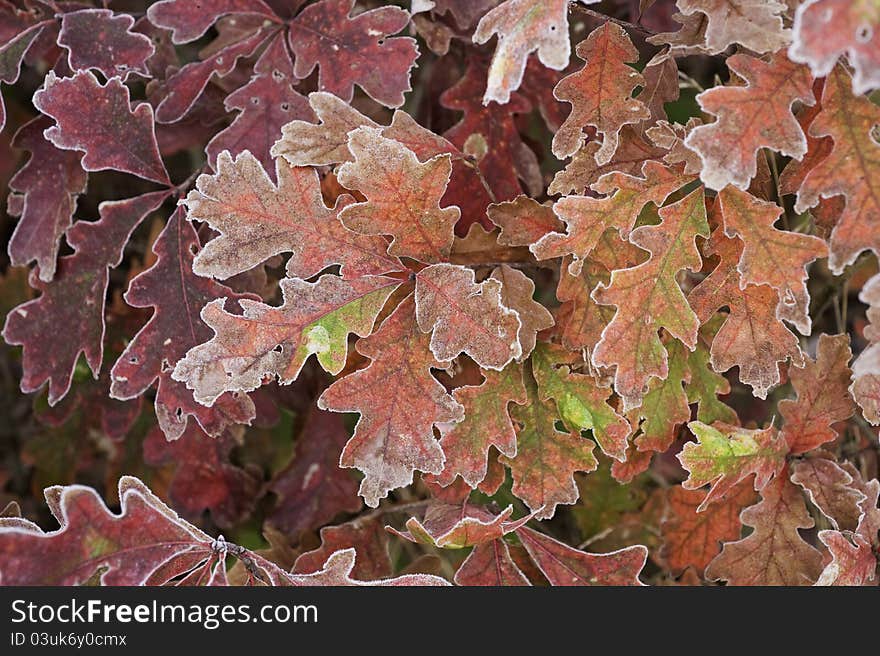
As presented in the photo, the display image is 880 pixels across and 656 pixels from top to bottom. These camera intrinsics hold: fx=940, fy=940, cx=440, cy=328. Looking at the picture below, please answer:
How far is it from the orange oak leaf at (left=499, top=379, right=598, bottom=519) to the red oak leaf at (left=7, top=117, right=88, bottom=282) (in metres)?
0.64

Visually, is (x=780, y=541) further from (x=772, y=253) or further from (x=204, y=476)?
(x=204, y=476)

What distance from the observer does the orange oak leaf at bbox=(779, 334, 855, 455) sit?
46.3 inches

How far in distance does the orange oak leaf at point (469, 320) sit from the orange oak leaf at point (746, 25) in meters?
0.33

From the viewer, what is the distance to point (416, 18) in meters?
1.33

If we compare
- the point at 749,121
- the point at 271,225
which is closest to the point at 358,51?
the point at 271,225

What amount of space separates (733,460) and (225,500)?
819 mm

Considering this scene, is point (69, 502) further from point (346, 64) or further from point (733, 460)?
point (733, 460)

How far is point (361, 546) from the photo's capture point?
1346 millimetres

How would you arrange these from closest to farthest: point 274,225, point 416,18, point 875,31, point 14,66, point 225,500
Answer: point 875,31 → point 274,225 → point 14,66 → point 416,18 → point 225,500

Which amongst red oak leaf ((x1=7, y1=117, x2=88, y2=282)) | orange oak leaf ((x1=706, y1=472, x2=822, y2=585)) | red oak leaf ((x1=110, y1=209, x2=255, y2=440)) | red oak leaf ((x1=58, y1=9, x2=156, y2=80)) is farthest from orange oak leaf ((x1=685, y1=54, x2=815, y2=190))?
red oak leaf ((x1=7, y1=117, x2=88, y2=282))

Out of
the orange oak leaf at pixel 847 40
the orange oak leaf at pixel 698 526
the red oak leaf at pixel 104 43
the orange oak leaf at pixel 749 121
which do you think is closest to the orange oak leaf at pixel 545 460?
the orange oak leaf at pixel 698 526

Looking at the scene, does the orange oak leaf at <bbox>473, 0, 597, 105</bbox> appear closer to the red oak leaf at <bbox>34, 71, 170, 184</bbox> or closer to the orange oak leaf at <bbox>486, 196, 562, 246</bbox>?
the orange oak leaf at <bbox>486, 196, 562, 246</bbox>

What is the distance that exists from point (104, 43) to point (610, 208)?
660mm
